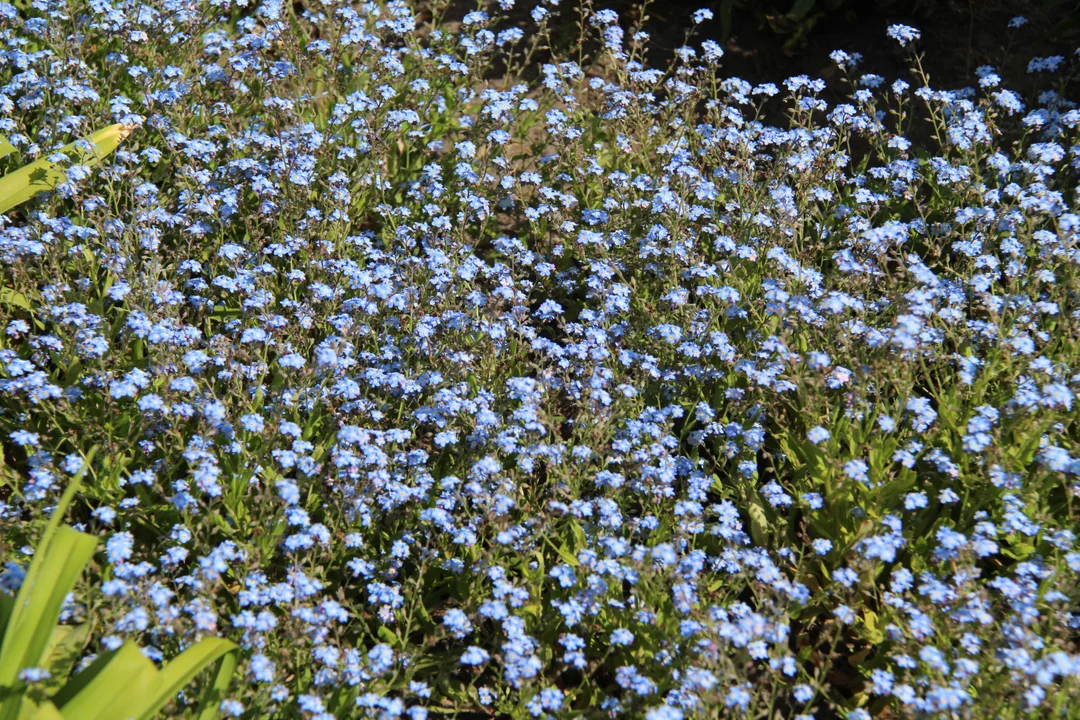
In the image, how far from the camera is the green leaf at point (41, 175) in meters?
5.30

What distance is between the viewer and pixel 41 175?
214 inches

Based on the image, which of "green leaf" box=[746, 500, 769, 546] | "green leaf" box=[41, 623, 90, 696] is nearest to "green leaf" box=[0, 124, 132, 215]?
"green leaf" box=[41, 623, 90, 696]

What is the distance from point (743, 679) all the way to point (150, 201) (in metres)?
3.89

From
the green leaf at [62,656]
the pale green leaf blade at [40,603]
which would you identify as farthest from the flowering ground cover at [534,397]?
the pale green leaf blade at [40,603]

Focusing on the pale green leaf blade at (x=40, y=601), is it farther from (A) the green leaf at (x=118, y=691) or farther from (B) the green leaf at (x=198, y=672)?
(B) the green leaf at (x=198, y=672)

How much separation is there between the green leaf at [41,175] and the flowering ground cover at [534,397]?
107 mm

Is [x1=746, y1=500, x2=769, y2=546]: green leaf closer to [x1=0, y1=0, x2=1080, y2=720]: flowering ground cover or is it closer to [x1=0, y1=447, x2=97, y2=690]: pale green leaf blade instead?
[x1=0, y1=0, x2=1080, y2=720]: flowering ground cover

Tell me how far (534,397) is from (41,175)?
289 centimetres

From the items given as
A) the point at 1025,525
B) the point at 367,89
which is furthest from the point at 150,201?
the point at 1025,525

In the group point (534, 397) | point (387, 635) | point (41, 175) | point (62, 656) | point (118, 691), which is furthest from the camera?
point (41, 175)

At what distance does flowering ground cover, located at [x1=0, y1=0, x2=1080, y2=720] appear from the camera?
3961 millimetres

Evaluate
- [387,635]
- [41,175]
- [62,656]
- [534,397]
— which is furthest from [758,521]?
[41,175]

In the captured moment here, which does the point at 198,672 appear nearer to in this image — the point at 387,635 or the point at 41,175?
the point at 387,635

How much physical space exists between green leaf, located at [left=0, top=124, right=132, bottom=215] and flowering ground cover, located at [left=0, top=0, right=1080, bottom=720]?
107 mm
